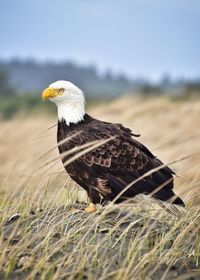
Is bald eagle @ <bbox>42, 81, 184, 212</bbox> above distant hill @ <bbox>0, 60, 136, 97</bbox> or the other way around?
the other way around

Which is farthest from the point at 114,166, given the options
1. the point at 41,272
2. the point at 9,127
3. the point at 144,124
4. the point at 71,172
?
the point at 9,127

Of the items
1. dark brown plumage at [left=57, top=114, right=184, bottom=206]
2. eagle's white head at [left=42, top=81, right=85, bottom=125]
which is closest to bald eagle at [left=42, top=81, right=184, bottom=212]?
dark brown plumage at [left=57, top=114, right=184, bottom=206]

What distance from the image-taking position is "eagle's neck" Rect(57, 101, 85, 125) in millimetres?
8164

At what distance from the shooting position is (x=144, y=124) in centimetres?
2103

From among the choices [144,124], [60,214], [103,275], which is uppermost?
[144,124]

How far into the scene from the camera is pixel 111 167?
8.00 m

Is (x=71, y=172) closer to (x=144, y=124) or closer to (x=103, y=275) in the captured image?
(x=103, y=275)

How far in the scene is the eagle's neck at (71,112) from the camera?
8164mm

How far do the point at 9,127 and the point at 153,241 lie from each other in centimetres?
1779

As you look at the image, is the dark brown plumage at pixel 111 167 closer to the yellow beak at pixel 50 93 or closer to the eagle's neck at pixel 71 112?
the eagle's neck at pixel 71 112

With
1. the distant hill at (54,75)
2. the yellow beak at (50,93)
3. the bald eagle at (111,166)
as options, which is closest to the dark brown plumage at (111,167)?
the bald eagle at (111,166)

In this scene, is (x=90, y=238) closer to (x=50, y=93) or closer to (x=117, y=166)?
(x=117, y=166)

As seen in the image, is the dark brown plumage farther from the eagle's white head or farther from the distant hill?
the distant hill

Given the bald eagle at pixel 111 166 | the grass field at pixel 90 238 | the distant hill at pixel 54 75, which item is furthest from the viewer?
the distant hill at pixel 54 75
